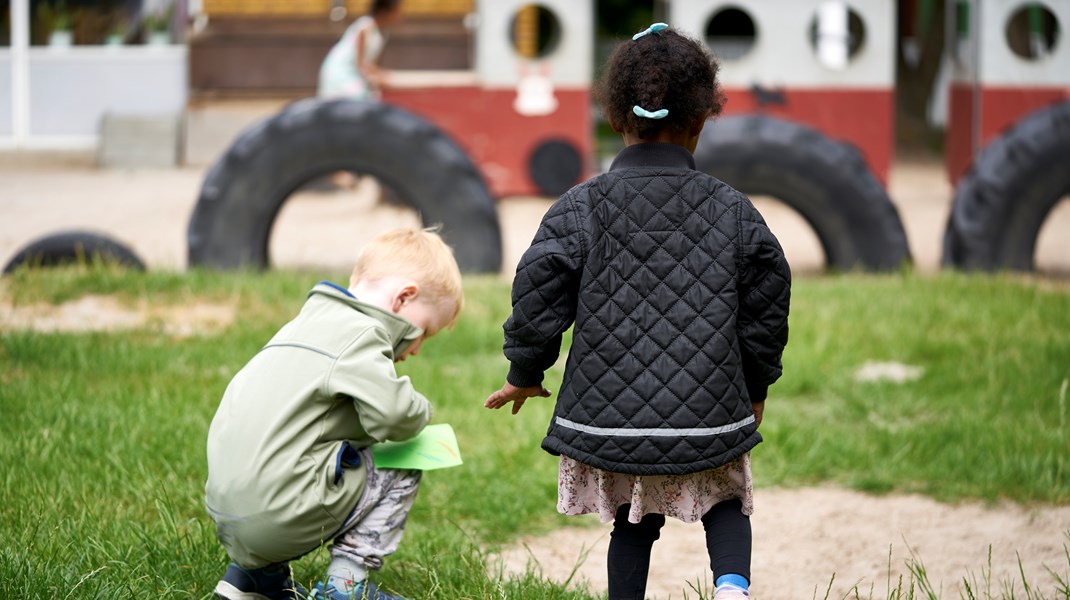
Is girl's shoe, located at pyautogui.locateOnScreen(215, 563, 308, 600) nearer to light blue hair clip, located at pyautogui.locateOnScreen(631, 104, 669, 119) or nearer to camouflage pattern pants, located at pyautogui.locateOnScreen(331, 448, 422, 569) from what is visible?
camouflage pattern pants, located at pyautogui.locateOnScreen(331, 448, 422, 569)

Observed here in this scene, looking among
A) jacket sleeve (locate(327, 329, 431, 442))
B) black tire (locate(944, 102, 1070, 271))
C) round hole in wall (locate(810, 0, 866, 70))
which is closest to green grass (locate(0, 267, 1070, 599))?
jacket sleeve (locate(327, 329, 431, 442))

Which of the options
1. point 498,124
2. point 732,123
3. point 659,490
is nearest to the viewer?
point 659,490

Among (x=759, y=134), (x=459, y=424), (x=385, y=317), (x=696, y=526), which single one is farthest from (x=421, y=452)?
(x=759, y=134)

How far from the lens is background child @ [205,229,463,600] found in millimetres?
2770

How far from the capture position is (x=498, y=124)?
1110 centimetres

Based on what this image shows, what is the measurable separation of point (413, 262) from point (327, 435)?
451 mm

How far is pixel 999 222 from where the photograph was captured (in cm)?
824

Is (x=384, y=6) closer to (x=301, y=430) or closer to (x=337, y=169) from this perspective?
(x=337, y=169)

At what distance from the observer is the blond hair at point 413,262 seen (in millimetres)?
3018

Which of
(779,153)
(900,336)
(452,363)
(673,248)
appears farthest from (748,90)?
(673,248)

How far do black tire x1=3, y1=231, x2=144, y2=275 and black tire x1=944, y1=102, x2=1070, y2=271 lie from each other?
4993mm

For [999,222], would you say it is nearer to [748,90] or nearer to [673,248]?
[748,90]

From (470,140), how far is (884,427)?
6710 millimetres

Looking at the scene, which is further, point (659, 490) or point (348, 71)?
point (348, 71)
